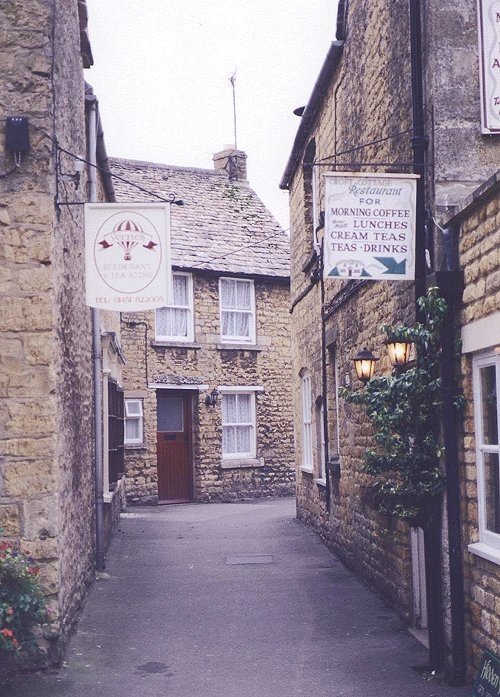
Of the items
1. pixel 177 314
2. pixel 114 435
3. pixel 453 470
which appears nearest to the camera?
pixel 453 470

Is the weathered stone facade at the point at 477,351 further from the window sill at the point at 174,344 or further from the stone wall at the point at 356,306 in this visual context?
the window sill at the point at 174,344

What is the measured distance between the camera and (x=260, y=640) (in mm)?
9023

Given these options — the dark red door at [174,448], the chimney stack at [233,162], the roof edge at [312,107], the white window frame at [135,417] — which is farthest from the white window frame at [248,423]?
the chimney stack at [233,162]

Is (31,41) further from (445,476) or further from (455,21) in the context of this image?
(445,476)

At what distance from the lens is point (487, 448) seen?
271 inches

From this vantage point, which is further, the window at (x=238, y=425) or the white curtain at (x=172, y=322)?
the window at (x=238, y=425)

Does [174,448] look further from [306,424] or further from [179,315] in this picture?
[306,424]

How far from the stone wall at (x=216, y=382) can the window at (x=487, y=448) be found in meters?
15.6

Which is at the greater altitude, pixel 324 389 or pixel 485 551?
pixel 324 389

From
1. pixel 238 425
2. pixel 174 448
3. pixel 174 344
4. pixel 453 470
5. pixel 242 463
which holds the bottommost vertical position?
pixel 242 463

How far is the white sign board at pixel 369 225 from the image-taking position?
8.03 metres

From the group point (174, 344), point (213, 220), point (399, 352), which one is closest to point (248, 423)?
point (174, 344)

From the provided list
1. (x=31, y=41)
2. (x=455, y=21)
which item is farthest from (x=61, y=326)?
(x=455, y=21)

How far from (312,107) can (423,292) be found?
7.33 metres
